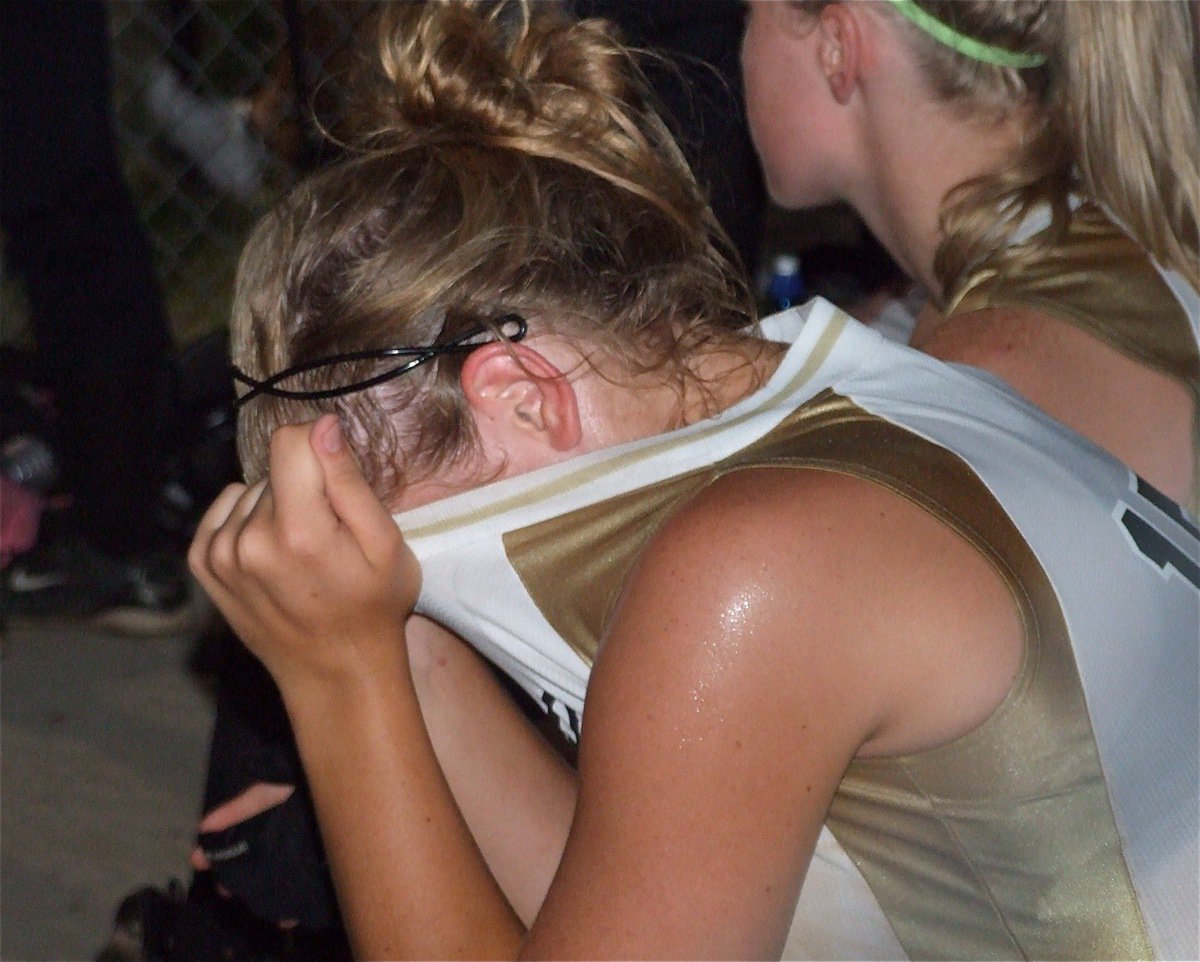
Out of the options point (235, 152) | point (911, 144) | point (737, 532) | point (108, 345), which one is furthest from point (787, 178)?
point (235, 152)

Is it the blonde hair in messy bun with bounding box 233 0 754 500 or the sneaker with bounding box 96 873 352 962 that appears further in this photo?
the sneaker with bounding box 96 873 352 962

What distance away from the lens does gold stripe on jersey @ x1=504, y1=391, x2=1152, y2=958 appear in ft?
3.71

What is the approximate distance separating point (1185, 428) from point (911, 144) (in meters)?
0.49

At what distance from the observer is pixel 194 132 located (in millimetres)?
5422

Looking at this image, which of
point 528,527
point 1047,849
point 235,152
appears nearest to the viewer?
point 1047,849

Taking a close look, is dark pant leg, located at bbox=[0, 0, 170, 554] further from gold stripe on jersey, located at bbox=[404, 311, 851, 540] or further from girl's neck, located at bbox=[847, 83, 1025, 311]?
gold stripe on jersey, located at bbox=[404, 311, 851, 540]

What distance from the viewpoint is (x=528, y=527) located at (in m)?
1.28

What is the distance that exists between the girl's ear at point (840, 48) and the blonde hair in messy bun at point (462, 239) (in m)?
0.52

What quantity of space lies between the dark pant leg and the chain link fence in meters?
1.69

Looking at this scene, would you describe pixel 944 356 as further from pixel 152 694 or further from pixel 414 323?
pixel 152 694

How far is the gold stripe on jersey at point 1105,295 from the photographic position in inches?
67.0

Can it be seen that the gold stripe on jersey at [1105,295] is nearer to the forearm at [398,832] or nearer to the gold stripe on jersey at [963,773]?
the gold stripe on jersey at [963,773]

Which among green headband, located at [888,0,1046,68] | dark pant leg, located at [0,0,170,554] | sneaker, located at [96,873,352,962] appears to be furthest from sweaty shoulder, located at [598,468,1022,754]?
dark pant leg, located at [0,0,170,554]

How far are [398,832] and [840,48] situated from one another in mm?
1132
